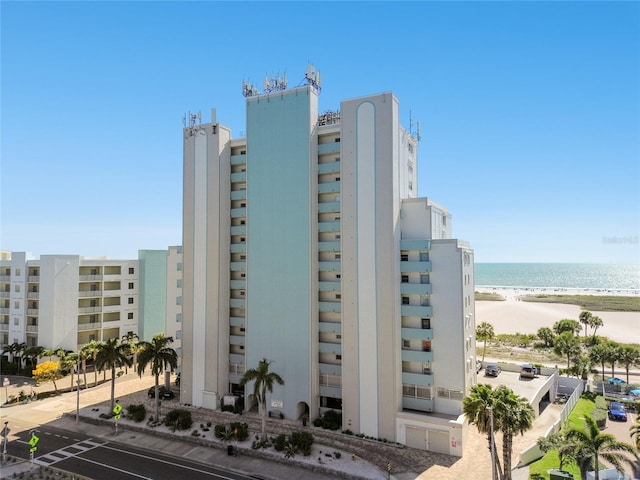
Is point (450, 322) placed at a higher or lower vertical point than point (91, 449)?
higher

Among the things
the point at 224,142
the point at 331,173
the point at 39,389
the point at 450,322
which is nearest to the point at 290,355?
the point at 450,322

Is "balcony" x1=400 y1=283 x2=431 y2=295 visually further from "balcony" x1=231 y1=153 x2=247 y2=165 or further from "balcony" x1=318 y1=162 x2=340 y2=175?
"balcony" x1=231 y1=153 x2=247 y2=165

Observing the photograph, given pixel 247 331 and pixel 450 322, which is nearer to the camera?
pixel 450 322

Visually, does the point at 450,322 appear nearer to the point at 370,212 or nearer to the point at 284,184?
the point at 370,212

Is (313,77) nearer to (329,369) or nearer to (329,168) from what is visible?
(329,168)

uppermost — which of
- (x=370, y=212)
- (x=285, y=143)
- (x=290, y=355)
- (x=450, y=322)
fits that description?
(x=285, y=143)

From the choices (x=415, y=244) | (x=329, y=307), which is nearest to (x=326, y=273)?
(x=329, y=307)

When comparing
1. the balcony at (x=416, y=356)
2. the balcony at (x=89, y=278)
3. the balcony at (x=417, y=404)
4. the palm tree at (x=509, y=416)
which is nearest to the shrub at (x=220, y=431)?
the balcony at (x=417, y=404)

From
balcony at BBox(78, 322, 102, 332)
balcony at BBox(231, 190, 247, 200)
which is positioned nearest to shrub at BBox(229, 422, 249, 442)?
balcony at BBox(231, 190, 247, 200)
